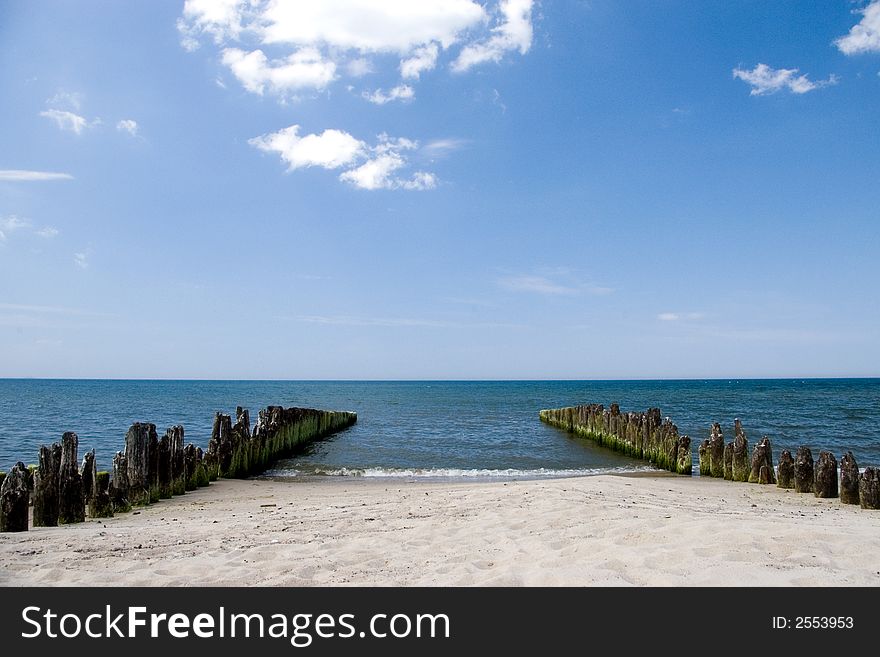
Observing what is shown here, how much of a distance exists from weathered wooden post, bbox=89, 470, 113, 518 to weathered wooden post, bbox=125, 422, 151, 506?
106cm

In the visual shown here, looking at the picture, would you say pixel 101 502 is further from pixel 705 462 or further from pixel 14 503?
pixel 705 462

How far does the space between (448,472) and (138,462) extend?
888cm

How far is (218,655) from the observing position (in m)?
3.91

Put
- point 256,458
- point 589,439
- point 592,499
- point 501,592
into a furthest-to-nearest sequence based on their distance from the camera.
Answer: point 589,439, point 256,458, point 592,499, point 501,592

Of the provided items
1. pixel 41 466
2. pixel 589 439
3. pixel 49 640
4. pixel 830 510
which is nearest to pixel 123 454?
pixel 41 466

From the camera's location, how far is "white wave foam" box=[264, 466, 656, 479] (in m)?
16.7

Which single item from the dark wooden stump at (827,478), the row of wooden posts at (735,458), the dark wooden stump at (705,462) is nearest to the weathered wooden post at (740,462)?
the row of wooden posts at (735,458)

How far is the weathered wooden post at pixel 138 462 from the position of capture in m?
10.5

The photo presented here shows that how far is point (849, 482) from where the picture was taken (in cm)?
1065

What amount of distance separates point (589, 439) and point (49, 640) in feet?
79.4

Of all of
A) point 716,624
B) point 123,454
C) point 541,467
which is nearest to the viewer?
point 716,624

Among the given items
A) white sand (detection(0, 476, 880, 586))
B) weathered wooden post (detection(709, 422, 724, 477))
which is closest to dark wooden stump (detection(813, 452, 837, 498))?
white sand (detection(0, 476, 880, 586))

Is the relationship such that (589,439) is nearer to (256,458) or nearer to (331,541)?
(256,458)

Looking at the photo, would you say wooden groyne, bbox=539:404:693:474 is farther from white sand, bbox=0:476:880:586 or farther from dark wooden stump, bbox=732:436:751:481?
white sand, bbox=0:476:880:586
